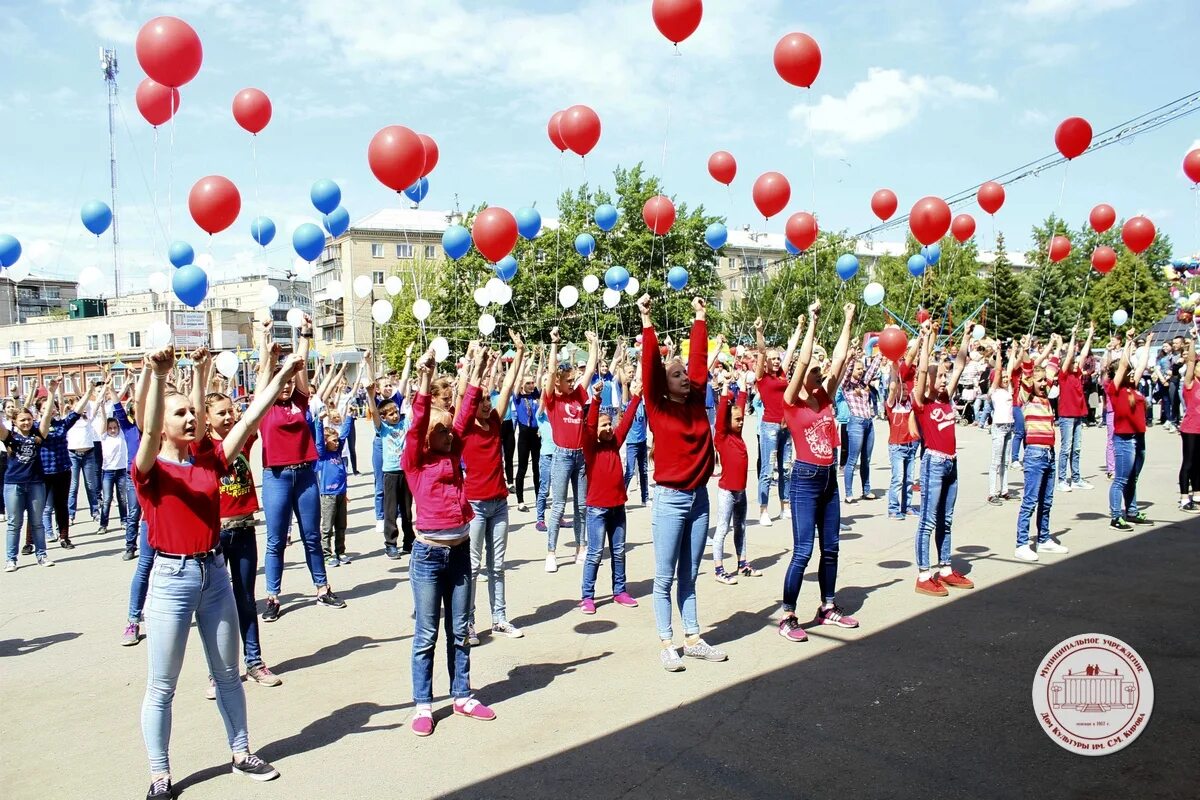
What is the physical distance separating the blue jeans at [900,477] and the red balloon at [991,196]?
484 centimetres

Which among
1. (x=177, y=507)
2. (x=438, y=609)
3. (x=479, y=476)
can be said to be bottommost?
(x=438, y=609)

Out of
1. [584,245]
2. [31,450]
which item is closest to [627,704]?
[31,450]

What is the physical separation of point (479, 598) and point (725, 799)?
3984mm

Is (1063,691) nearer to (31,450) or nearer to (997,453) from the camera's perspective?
(997,453)

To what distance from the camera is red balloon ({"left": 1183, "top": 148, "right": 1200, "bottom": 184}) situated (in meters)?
12.1

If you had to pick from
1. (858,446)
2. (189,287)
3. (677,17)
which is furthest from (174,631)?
(858,446)

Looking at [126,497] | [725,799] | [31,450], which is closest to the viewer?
[725,799]

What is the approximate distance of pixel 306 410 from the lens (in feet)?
23.0

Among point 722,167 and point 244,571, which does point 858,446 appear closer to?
point 722,167

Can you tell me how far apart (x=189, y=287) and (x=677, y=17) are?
5.73 m

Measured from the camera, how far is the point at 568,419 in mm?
8812

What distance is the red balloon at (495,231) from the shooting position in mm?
10008

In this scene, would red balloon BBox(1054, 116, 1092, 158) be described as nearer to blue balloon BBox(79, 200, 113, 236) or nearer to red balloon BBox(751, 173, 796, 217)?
red balloon BBox(751, 173, 796, 217)

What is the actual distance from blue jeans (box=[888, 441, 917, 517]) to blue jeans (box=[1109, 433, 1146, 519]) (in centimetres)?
220
